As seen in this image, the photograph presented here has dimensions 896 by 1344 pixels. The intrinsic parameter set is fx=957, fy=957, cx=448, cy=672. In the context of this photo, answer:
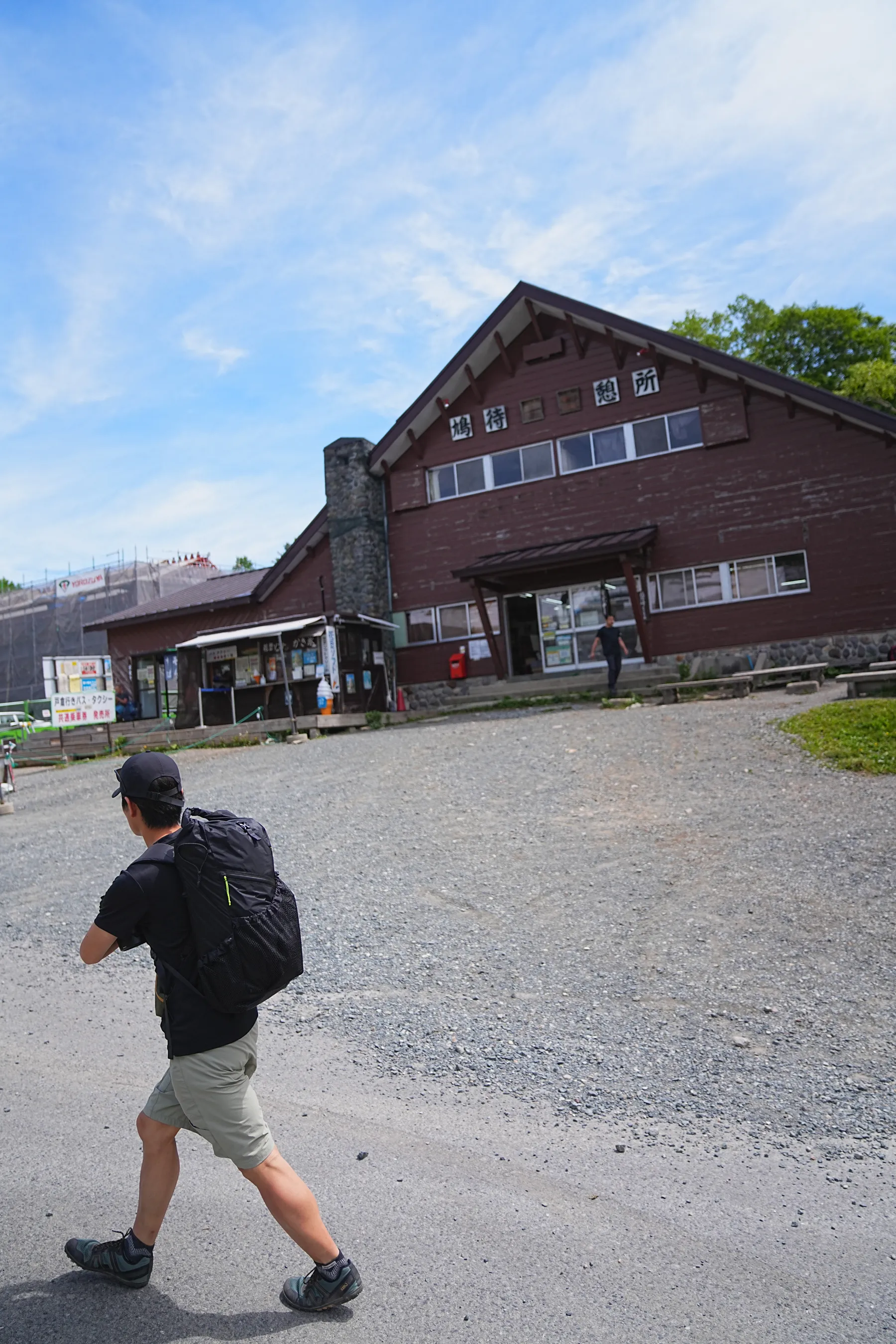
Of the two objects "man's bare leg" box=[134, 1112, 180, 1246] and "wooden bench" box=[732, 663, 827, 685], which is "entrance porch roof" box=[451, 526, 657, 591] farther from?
"man's bare leg" box=[134, 1112, 180, 1246]

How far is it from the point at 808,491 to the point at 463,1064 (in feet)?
60.9

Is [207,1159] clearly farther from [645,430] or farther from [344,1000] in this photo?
[645,430]

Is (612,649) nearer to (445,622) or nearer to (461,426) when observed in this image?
(445,622)

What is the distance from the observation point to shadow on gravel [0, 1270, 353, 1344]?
2816 millimetres

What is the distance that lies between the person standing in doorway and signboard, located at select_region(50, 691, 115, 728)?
11769mm

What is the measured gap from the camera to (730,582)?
21500 millimetres

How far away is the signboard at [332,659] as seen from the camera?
22.5m

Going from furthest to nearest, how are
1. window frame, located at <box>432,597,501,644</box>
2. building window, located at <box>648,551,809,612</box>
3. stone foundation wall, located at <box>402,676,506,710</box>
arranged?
1. window frame, located at <box>432,597,501,644</box>
2. stone foundation wall, located at <box>402,676,506,710</box>
3. building window, located at <box>648,551,809,612</box>

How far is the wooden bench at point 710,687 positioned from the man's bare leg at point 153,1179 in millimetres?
15722

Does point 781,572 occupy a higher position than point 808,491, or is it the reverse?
point 808,491

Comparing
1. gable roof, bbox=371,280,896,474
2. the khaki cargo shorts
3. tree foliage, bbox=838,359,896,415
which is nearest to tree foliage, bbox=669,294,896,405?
tree foliage, bbox=838,359,896,415

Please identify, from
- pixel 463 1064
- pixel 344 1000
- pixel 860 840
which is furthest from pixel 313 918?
pixel 860 840

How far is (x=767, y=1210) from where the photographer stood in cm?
339

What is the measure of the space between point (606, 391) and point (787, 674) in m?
8.58
